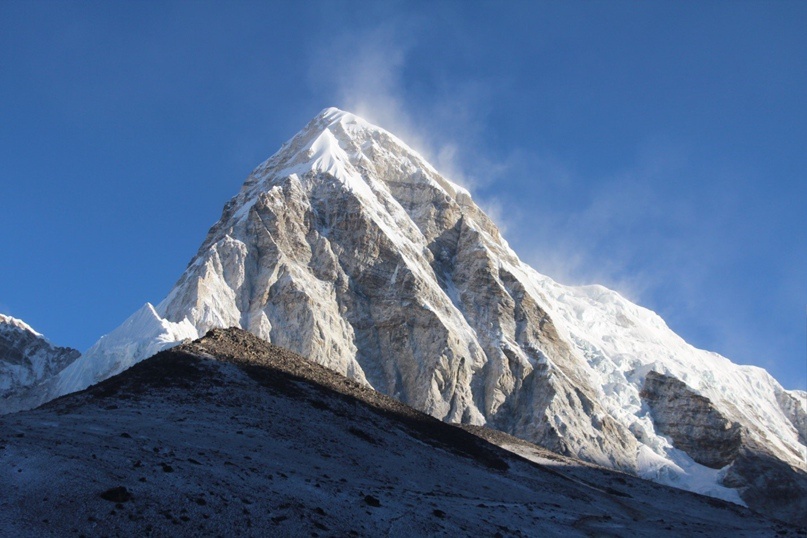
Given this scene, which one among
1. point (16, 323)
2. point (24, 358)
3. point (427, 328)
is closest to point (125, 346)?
point (427, 328)

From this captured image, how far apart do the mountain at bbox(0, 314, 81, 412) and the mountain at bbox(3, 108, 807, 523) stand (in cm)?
2057

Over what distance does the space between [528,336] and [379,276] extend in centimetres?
2533

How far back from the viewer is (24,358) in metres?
119

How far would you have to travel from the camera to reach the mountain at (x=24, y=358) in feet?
359

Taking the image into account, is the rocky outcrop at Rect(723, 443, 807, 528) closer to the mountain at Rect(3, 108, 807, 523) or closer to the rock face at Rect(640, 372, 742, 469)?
the mountain at Rect(3, 108, 807, 523)

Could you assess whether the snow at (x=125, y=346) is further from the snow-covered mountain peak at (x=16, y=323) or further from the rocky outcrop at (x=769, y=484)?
the rocky outcrop at (x=769, y=484)

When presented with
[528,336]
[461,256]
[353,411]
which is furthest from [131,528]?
[461,256]

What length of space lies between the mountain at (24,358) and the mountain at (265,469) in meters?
75.0

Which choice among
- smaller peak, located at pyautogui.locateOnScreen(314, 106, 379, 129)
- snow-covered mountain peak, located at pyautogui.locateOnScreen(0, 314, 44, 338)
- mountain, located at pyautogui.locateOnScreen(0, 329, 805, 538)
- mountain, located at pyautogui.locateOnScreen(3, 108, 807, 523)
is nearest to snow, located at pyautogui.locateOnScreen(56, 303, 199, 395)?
mountain, located at pyautogui.locateOnScreen(3, 108, 807, 523)

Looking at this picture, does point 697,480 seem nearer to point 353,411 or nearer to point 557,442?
point 557,442

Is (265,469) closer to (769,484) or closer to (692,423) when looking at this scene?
(769,484)

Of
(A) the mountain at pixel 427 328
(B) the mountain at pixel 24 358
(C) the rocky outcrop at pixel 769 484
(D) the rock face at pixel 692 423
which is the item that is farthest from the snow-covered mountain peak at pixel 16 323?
(C) the rocky outcrop at pixel 769 484

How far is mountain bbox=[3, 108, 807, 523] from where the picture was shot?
9375 centimetres

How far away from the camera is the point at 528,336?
112 meters
